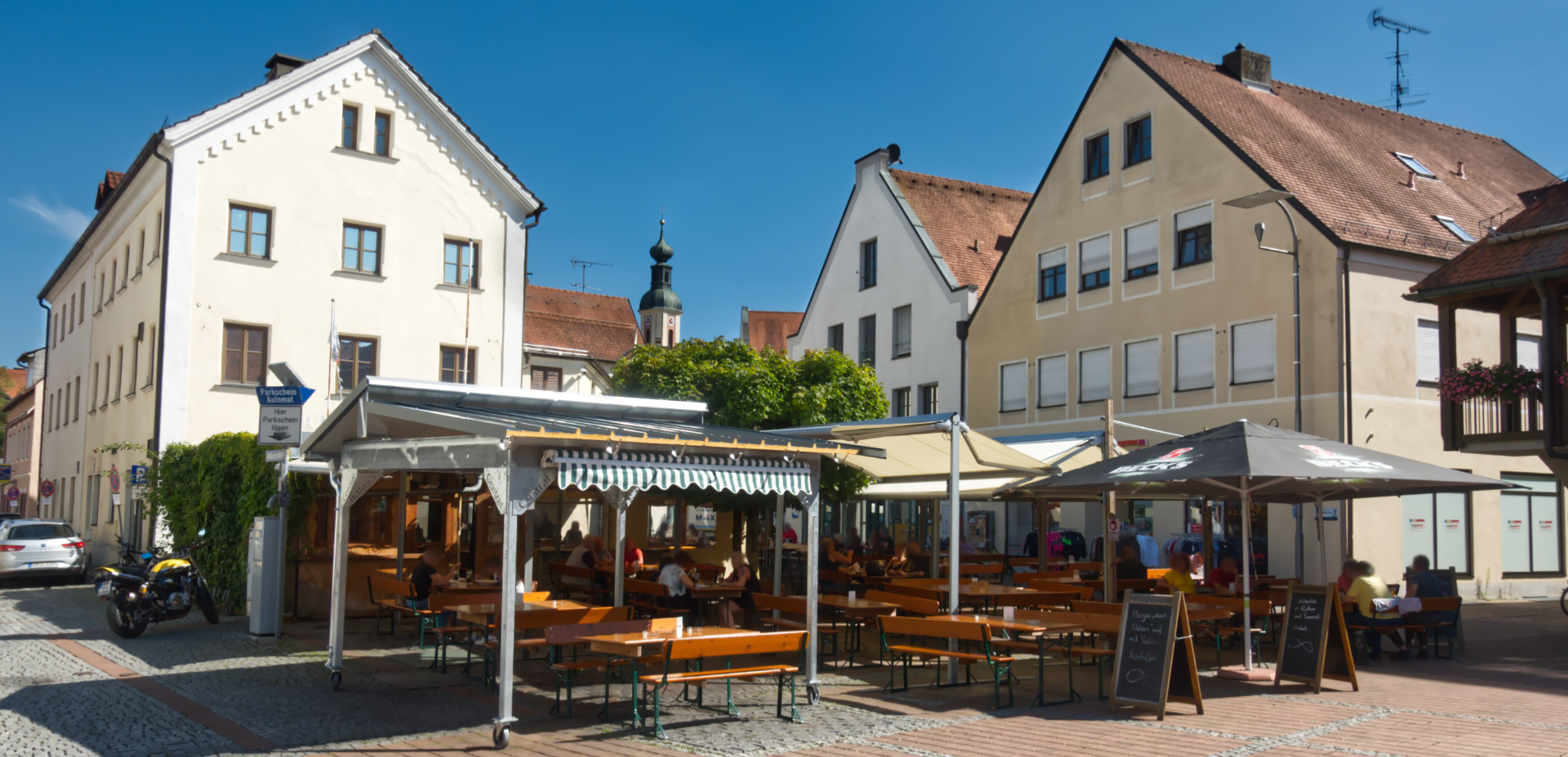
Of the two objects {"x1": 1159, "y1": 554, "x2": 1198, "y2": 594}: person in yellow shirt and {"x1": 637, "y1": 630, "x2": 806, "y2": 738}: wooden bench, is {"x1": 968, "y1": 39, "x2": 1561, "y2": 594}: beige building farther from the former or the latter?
{"x1": 637, "y1": 630, "x2": 806, "y2": 738}: wooden bench

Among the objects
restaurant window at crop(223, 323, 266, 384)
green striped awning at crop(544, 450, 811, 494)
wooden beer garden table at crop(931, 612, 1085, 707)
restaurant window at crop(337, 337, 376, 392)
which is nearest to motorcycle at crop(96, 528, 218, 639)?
green striped awning at crop(544, 450, 811, 494)

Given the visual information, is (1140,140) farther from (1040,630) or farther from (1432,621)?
(1040,630)

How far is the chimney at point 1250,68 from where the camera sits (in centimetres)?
2941

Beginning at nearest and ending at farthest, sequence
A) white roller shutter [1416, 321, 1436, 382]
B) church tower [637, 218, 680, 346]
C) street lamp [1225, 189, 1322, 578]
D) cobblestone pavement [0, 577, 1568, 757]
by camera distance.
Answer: cobblestone pavement [0, 577, 1568, 757] < street lamp [1225, 189, 1322, 578] < white roller shutter [1416, 321, 1436, 382] < church tower [637, 218, 680, 346]

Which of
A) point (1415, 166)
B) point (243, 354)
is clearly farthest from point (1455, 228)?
point (243, 354)

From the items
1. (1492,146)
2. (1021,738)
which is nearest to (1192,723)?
(1021,738)

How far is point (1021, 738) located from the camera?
8.95 metres

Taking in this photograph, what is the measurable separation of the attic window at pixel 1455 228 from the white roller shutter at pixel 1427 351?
2.48 m

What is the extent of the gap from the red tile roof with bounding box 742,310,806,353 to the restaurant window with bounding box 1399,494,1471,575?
184ft

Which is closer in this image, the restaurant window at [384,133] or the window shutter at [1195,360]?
the window shutter at [1195,360]

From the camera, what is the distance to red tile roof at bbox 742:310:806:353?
79.8m

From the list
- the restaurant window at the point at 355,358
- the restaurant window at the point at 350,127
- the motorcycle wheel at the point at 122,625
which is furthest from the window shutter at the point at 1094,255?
the motorcycle wheel at the point at 122,625

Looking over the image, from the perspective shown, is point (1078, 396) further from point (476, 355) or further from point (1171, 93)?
point (476, 355)

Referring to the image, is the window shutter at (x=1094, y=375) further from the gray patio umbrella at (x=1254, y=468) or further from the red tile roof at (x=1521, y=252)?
the gray patio umbrella at (x=1254, y=468)
